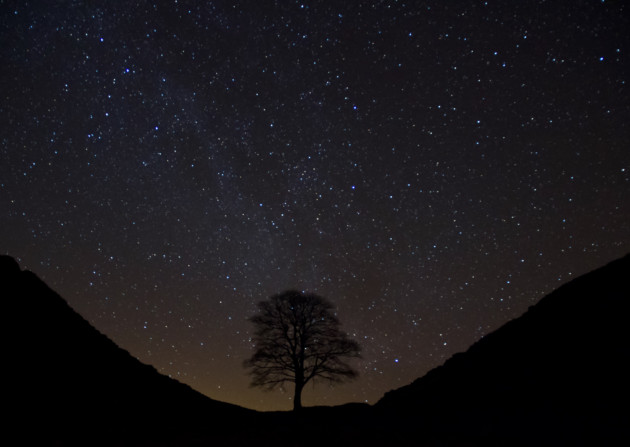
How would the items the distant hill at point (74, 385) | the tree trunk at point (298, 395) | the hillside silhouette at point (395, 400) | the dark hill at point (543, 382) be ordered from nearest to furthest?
1. the distant hill at point (74, 385)
2. the hillside silhouette at point (395, 400)
3. the dark hill at point (543, 382)
4. the tree trunk at point (298, 395)

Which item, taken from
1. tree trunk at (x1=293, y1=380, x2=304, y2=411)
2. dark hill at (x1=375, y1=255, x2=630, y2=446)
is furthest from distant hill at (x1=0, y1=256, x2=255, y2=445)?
tree trunk at (x1=293, y1=380, x2=304, y2=411)

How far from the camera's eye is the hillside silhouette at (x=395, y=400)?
27.2 ft

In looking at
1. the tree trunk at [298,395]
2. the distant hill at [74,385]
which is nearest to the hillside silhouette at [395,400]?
the distant hill at [74,385]

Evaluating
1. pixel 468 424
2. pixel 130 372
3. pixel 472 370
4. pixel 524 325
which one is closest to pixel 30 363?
pixel 130 372

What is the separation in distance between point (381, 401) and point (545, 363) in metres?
7.93

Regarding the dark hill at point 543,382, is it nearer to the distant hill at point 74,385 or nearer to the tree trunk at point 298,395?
the tree trunk at point 298,395

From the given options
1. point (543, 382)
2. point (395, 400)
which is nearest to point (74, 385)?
point (395, 400)

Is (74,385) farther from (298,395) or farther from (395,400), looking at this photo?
(298,395)

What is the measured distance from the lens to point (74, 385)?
31.8ft

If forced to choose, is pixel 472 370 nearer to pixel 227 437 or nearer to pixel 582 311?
pixel 582 311

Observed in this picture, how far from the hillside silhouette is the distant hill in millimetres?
41

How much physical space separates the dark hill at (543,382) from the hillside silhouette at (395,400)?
50 mm

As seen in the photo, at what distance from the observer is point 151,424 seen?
891 cm

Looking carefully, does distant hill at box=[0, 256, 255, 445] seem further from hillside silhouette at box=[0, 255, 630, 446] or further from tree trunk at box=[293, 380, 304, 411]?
tree trunk at box=[293, 380, 304, 411]
